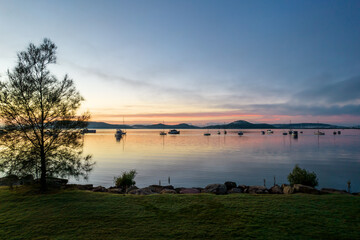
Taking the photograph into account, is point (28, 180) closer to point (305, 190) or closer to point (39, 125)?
point (39, 125)

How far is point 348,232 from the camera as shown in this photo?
7.79 metres

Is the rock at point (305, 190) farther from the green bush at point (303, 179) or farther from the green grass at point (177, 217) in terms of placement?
the green bush at point (303, 179)

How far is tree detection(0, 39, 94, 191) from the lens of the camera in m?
13.5

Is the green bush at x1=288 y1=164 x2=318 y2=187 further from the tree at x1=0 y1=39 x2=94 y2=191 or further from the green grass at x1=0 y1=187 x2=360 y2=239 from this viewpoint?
the tree at x1=0 y1=39 x2=94 y2=191

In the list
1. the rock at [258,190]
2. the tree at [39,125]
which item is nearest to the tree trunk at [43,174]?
the tree at [39,125]

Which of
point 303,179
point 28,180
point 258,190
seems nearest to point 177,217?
point 258,190

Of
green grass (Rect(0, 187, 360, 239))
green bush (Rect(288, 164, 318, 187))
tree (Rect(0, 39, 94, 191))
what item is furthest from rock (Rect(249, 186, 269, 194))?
tree (Rect(0, 39, 94, 191))

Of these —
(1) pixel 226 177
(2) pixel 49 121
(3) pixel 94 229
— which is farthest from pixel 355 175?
(2) pixel 49 121

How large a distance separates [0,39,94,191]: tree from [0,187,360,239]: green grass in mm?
1990

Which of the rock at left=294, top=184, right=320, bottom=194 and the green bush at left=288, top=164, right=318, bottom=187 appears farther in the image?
the green bush at left=288, top=164, right=318, bottom=187

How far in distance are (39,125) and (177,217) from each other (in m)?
11.2

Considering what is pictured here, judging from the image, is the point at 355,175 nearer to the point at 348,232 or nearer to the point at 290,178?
the point at 290,178

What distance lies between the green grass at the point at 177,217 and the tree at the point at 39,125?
199 cm

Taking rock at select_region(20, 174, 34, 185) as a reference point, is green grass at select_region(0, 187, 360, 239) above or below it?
below
